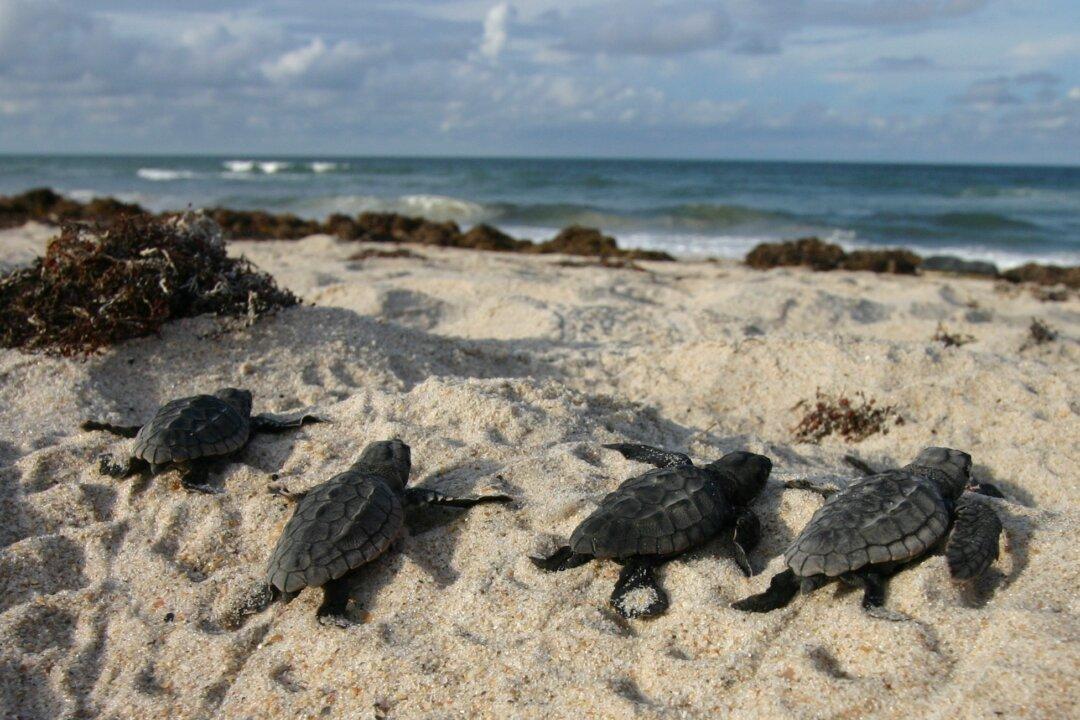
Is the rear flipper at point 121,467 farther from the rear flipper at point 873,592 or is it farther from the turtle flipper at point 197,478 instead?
the rear flipper at point 873,592

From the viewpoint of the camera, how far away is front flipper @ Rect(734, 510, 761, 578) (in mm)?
3211

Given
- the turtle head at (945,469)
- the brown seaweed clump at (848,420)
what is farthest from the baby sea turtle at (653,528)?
the brown seaweed clump at (848,420)

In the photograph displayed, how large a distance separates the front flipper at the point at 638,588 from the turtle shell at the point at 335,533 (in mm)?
971

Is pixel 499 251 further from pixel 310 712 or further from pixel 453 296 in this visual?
pixel 310 712

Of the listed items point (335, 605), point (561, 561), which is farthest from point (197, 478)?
point (561, 561)

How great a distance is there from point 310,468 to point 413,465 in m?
0.55

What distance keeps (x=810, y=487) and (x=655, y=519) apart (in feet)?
3.11

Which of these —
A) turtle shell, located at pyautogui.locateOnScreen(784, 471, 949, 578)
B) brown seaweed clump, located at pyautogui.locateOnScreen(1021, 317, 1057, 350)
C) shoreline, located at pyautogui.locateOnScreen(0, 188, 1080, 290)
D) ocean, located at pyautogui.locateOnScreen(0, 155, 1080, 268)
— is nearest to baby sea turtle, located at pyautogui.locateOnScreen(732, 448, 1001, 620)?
turtle shell, located at pyautogui.locateOnScreen(784, 471, 949, 578)

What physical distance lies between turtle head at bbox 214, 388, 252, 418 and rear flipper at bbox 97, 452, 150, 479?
596 mm

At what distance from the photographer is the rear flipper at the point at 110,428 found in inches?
180

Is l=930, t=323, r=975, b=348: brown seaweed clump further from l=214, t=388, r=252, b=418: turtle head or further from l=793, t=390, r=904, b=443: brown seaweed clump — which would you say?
l=214, t=388, r=252, b=418: turtle head

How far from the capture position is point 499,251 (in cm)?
1474

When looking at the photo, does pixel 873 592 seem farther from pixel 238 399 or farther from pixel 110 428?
pixel 110 428

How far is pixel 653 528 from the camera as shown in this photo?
126 inches
